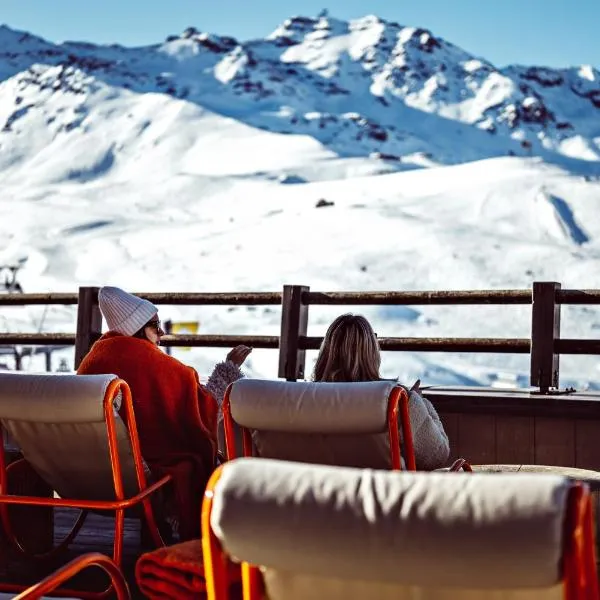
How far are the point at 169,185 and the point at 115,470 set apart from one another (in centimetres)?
9955

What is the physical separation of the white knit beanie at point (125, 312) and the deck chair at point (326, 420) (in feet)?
2.69

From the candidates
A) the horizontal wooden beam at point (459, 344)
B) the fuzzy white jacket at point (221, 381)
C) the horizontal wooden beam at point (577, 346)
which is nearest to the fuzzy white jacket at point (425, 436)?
the fuzzy white jacket at point (221, 381)

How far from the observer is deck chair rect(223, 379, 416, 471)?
2.62m

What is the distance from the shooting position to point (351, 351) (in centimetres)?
314

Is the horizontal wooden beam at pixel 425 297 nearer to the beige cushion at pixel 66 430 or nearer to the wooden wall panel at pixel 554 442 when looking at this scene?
the wooden wall panel at pixel 554 442

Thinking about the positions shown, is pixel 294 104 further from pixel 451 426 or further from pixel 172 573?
pixel 172 573

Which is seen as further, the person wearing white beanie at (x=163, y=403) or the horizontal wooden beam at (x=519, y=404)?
the horizontal wooden beam at (x=519, y=404)

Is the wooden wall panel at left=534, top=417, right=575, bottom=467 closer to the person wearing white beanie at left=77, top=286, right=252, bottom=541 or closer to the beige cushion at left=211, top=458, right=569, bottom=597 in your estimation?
the person wearing white beanie at left=77, top=286, right=252, bottom=541

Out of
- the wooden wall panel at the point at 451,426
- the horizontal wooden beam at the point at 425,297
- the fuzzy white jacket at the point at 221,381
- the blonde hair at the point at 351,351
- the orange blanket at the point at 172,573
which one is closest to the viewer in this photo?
the orange blanket at the point at 172,573

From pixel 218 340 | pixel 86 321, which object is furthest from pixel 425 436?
pixel 86 321

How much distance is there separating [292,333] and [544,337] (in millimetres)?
1390

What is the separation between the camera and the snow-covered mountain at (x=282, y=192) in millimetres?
40878

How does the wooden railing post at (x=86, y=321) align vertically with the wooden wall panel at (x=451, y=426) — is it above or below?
above

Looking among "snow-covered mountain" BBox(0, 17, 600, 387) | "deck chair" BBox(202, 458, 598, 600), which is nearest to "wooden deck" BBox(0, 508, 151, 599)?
"deck chair" BBox(202, 458, 598, 600)
